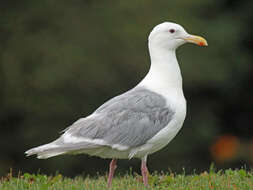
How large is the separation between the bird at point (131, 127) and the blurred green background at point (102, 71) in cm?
654

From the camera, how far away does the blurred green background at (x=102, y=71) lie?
47.1 feet

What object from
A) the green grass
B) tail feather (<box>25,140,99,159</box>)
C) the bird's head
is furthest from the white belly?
the bird's head

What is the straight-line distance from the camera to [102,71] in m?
14.6

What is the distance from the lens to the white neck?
25.1 feet

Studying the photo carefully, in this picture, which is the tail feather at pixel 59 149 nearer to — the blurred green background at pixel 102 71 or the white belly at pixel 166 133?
the white belly at pixel 166 133

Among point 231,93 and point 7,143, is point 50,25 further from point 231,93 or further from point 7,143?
point 231,93

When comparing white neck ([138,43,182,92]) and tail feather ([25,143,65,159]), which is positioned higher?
white neck ([138,43,182,92])

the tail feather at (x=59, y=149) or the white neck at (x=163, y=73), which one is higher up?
the white neck at (x=163, y=73)

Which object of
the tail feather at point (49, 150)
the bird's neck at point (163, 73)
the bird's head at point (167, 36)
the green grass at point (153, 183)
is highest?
the bird's head at point (167, 36)

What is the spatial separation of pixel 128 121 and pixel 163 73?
816 mm

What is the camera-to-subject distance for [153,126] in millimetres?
7273

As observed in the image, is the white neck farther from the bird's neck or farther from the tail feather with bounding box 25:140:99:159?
the tail feather with bounding box 25:140:99:159

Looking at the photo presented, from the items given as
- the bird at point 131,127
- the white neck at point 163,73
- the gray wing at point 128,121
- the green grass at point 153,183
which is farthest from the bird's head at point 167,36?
the green grass at point 153,183

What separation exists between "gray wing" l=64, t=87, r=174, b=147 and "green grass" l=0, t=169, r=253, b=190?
565 millimetres
